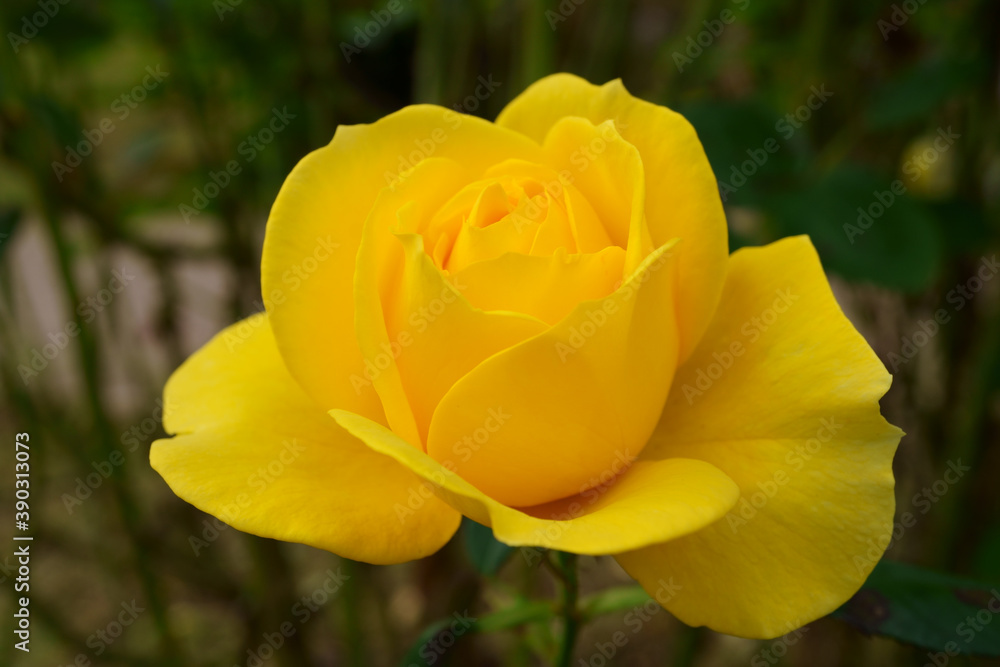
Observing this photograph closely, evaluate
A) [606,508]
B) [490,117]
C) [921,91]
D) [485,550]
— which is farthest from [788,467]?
[490,117]

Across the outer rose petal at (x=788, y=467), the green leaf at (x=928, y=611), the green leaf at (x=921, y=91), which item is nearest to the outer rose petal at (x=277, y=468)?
the outer rose petal at (x=788, y=467)

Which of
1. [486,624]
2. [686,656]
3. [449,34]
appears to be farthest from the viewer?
[449,34]

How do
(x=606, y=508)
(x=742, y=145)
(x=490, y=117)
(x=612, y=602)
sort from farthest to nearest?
1. (x=490, y=117)
2. (x=742, y=145)
3. (x=612, y=602)
4. (x=606, y=508)

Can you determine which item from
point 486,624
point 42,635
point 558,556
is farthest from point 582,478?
point 42,635

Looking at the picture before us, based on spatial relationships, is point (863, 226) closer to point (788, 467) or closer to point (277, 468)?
point (788, 467)

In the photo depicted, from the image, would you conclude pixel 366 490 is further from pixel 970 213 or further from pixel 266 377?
pixel 970 213

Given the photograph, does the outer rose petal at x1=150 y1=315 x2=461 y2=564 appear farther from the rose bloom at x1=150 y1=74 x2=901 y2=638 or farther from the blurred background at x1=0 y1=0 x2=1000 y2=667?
the blurred background at x1=0 y1=0 x2=1000 y2=667

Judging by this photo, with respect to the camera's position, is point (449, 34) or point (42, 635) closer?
point (449, 34)
